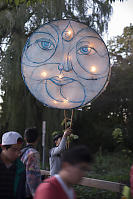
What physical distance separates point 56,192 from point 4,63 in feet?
32.6

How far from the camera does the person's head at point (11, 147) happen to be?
8.46 feet

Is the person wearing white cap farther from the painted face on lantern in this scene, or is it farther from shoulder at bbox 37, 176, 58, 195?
the painted face on lantern

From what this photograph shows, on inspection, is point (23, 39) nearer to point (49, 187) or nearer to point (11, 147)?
point (11, 147)

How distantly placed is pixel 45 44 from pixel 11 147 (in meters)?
2.25

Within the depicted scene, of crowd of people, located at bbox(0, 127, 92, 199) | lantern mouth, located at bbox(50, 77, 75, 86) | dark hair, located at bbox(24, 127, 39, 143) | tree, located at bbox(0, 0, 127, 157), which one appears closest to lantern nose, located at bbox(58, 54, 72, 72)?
lantern mouth, located at bbox(50, 77, 75, 86)

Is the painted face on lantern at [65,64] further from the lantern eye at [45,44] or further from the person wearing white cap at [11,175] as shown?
the person wearing white cap at [11,175]

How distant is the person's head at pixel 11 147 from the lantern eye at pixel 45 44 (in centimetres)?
203

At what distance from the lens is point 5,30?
1146cm

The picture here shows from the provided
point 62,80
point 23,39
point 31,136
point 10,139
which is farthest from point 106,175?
point 10,139

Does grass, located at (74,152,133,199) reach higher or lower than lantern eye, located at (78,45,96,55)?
lower

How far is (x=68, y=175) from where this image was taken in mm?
1691

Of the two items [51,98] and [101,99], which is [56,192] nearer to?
[51,98]

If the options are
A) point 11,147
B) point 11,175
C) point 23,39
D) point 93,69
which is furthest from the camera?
point 23,39

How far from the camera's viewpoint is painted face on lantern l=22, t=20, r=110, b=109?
4242mm
